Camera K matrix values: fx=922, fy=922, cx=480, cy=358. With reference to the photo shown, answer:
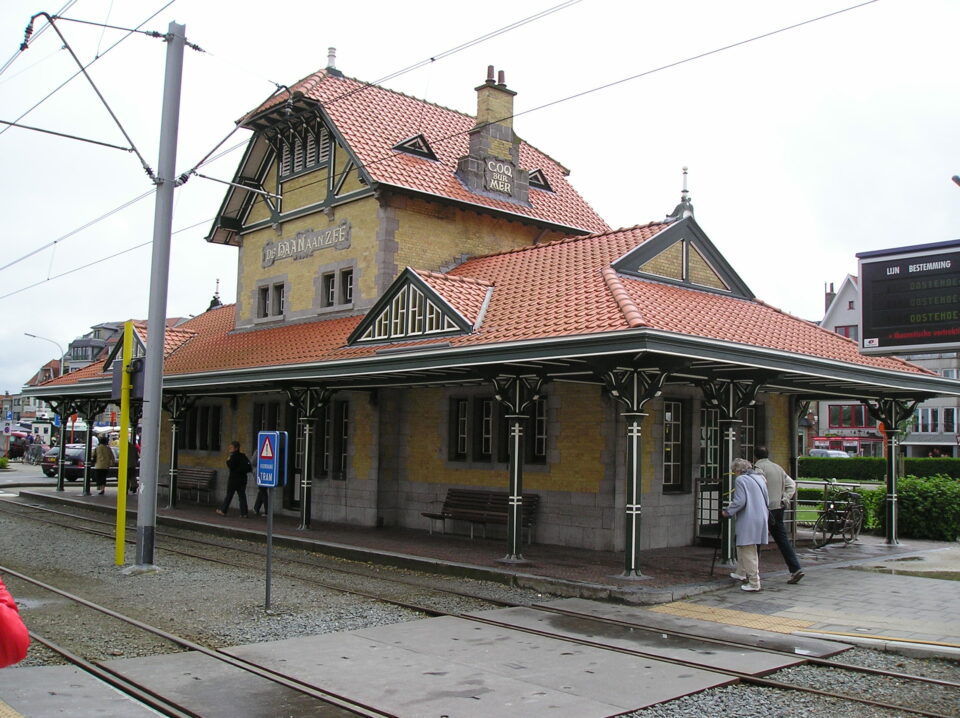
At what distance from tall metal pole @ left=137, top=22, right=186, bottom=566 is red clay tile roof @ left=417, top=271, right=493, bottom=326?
418 cm

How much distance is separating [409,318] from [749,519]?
6.74 metres

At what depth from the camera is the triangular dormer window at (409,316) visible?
48.2 ft

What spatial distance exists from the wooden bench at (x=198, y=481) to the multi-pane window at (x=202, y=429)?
28.1 inches

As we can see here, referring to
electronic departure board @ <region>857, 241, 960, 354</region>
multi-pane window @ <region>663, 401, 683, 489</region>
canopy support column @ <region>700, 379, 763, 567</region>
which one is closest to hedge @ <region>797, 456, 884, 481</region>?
multi-pane window @ <region>663, 401, 683, 489</region>

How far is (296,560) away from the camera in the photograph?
48.3 feet

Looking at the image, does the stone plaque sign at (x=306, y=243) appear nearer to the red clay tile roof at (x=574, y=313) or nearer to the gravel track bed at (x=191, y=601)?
the red clay tile roof at (x=574, y=313)

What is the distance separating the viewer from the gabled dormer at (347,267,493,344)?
14.6 m

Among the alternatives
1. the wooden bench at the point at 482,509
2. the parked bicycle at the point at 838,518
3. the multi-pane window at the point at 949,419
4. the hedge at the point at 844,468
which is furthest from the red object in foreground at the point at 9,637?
the multi-pane window at the point at 949,419

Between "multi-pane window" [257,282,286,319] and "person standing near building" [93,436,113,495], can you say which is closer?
"multi-pane window" [257,282,286,319]

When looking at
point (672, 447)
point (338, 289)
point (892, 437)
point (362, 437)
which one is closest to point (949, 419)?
point (892, 437)

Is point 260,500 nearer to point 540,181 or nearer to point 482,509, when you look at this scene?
point 482,509

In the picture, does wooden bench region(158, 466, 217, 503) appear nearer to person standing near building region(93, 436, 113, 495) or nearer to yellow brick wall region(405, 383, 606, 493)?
person standing near building region(93, 436, 113, 495)

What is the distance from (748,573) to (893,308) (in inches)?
154

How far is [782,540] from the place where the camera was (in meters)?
12.3
